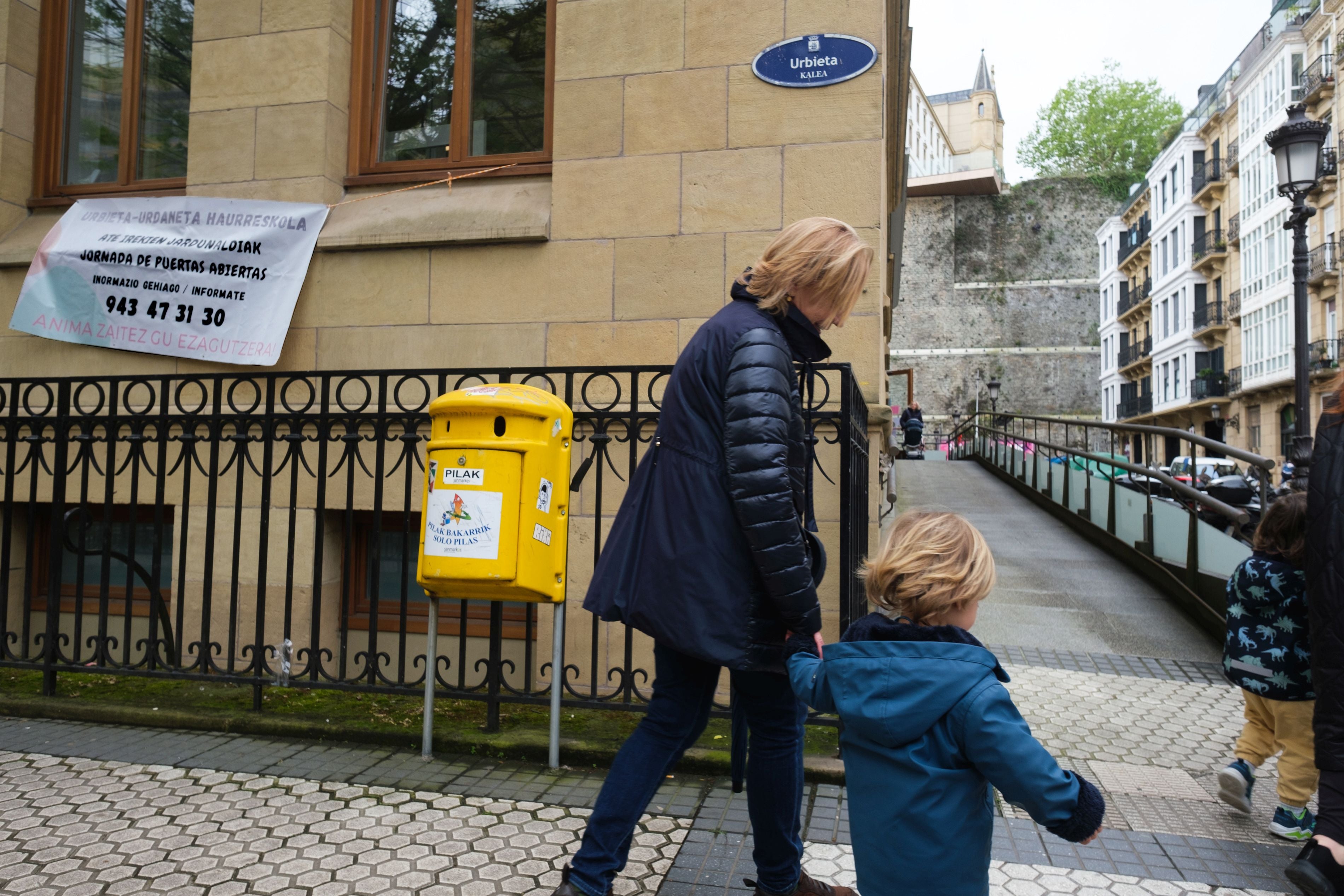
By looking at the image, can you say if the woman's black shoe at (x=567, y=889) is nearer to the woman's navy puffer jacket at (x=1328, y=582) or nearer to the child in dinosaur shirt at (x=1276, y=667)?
the woman's navy puffer jacket at (x=1328, y=582)

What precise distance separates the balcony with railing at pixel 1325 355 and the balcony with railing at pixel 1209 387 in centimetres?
949

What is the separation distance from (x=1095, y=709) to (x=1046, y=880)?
2345 mm

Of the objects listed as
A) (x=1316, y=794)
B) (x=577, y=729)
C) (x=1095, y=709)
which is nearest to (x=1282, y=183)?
(x=1095, y=709)

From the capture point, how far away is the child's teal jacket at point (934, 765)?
6.03 feet

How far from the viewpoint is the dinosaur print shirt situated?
341 cm

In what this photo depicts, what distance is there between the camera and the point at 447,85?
6.09 meters

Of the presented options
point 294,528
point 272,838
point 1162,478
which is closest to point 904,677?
point 272,838

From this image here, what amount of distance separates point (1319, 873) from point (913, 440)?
25.7 meters

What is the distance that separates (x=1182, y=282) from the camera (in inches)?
1988

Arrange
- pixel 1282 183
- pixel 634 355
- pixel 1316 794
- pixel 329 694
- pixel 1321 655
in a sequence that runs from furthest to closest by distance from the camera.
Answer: pixel 1282 183
pixel 634 355
pixel 329 694
pixel 1316 794
pixel 1321 655

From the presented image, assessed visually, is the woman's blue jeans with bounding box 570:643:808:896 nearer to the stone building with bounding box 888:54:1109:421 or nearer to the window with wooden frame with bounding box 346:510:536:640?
the window with wooden frame with bounding box 346:510:536:640

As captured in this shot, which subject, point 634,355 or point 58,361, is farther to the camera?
point 58,361

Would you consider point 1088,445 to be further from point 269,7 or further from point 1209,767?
point 269,7

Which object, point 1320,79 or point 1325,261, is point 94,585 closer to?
point 1325,261
